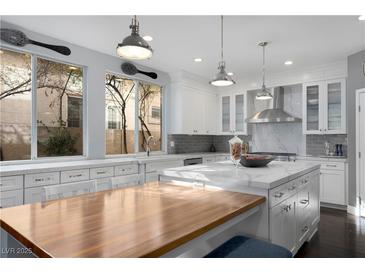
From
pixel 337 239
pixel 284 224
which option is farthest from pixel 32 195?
pixel 337 239

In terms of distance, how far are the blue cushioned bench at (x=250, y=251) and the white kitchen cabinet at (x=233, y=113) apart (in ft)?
14.2

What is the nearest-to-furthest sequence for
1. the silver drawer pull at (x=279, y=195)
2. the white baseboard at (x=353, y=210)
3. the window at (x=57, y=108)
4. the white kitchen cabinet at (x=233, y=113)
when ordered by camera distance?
the silver drawer pull at (x=279, y=195) < the window at (x=57, y=108) < the white baseboard at (x=353, y=210) < the white kitchen cabinet at (x=233, y=113)

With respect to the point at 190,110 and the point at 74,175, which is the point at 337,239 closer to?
the point at 74,175

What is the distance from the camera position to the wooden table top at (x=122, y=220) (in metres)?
1.01

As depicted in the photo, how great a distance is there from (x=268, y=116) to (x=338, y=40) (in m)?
1.91

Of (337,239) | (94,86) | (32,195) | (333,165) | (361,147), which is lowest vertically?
(337,239)

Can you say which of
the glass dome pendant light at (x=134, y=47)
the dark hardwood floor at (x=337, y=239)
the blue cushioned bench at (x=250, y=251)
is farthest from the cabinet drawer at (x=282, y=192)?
the glass dome pendant light at (x=134, y=47)

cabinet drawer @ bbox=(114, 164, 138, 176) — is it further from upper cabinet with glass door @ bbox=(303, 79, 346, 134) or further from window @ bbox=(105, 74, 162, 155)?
upper cabinet with glass door @ bbox=(303, 79, 346, 134)

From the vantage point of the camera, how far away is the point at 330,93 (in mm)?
4648

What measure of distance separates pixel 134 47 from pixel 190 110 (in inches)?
145

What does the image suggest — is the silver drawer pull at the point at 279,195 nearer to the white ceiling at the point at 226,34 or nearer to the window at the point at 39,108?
the white ceiling at the point at 226,34

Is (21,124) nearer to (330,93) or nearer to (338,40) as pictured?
(338,40)

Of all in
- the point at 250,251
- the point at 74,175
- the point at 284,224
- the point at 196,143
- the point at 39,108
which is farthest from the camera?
the point at 196,143

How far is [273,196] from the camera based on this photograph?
195 cm
